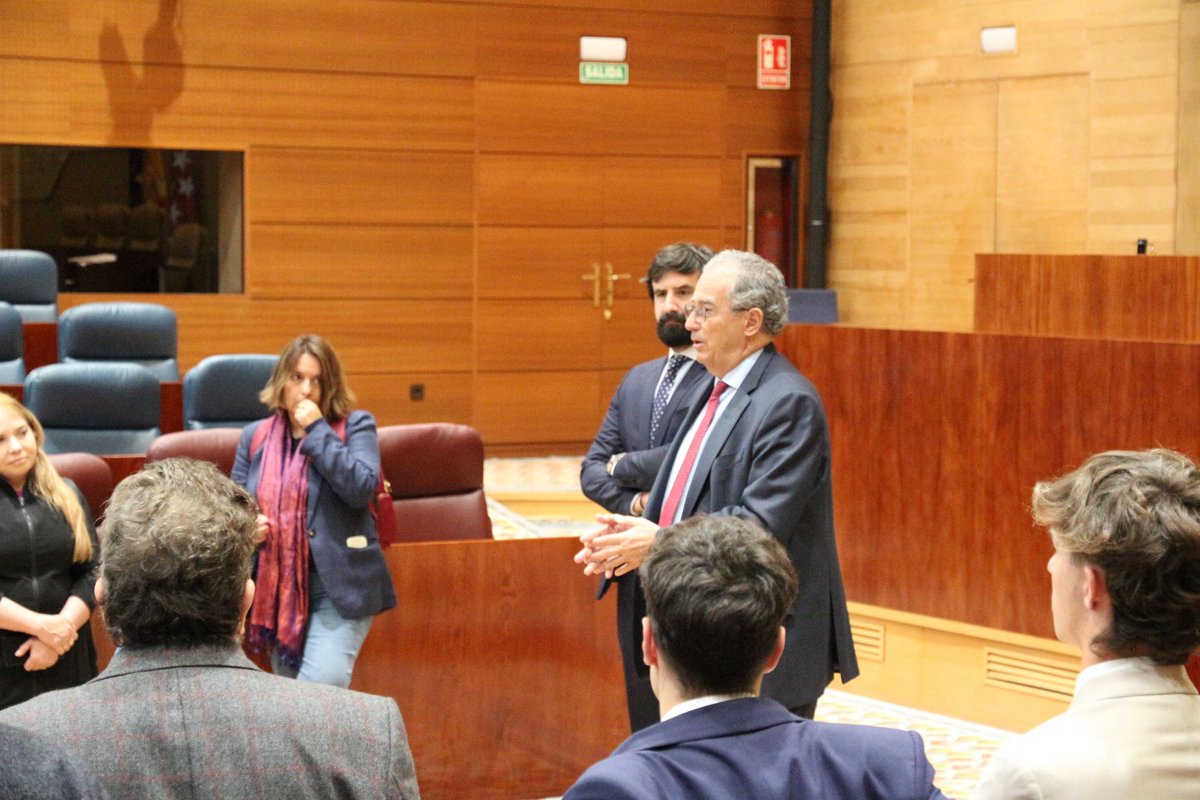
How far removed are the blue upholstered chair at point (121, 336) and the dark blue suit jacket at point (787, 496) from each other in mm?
4913

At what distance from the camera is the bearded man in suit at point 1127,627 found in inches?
59.7

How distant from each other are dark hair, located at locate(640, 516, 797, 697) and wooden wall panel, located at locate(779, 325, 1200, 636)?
3.43 metres

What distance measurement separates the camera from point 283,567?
397 cm

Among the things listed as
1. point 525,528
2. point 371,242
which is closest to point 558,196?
point 371,242

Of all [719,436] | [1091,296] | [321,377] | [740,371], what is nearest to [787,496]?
[719,436]

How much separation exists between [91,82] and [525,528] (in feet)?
13.8

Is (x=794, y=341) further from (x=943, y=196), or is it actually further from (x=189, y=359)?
(x=189, y=359)

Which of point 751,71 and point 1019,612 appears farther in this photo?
point 751,71

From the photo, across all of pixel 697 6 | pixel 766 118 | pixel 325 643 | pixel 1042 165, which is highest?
pixel 697 6

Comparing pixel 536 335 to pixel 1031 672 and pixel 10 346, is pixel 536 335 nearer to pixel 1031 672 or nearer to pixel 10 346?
pixel 10 346

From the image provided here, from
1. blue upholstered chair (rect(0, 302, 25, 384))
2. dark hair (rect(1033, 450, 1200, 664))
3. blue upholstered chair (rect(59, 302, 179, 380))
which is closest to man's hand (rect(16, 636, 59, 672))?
dark hair (rect(1033, 450, 1200, 664))

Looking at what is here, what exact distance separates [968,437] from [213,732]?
3.98 meters

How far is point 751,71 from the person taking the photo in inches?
415

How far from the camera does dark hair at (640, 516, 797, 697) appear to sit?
1.57 meters
